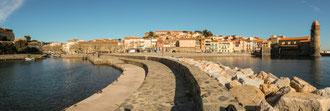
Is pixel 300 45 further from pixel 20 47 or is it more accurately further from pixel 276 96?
pixel 20 47

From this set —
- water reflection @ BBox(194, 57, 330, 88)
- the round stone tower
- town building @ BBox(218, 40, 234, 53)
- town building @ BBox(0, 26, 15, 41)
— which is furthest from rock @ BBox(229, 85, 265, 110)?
town building @ BBox(0, 26, 15, 41)

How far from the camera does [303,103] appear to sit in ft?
Result: 13.3

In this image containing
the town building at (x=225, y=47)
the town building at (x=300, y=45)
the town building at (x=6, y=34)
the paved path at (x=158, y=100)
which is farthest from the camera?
the town building at (x=6, y=34)

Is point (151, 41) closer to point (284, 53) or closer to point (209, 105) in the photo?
point (284, 53)

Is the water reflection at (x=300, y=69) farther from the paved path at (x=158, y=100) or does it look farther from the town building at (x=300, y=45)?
the town building at (x=300, y=45)

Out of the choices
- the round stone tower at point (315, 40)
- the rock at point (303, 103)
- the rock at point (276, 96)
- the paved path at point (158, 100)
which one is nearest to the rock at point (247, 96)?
the rock at point (303, 103)

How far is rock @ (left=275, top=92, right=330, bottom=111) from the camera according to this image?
12.8 feet

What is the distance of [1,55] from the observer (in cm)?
6656

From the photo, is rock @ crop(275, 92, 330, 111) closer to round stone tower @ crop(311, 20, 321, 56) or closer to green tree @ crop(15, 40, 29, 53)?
round stone tower @ crop(311, 20, 321, 56)

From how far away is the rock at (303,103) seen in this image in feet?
12.8

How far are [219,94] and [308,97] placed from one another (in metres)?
2.30

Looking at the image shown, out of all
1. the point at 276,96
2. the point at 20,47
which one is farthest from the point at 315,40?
the point at 20,47

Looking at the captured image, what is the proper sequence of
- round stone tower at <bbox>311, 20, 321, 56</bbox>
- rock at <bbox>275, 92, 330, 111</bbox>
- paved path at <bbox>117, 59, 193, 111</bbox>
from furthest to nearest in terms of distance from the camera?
round stone tower at <bbox>311, 20, 321, 56</bbox> → paved path at <bbox>117, 59, 193, 111</bbox> → rock at <bbox>275, 92, 330, 111</bbox>

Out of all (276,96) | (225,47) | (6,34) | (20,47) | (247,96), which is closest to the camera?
(247,96)
